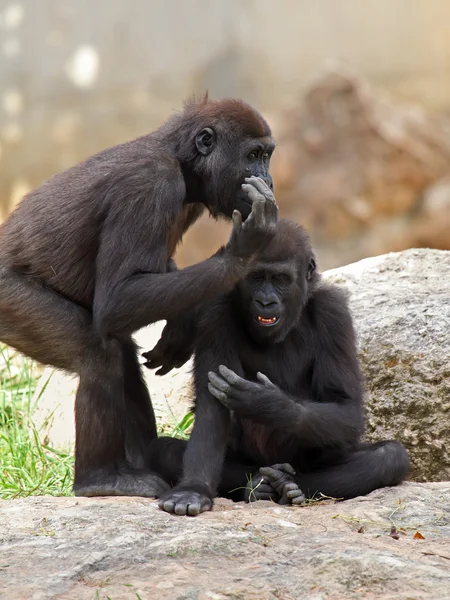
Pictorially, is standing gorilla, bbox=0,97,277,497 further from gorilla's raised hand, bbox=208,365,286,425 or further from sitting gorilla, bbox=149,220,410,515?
gorilla's raised hand, bbox=208,365,286,425

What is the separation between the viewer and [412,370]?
17.5 ft

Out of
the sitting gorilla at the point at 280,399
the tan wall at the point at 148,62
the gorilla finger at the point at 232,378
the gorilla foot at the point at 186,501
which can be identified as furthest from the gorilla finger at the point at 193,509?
the tan wall at the point at 148,62

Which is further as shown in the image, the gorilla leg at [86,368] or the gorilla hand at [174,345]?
the gorilla hand at [174,345]

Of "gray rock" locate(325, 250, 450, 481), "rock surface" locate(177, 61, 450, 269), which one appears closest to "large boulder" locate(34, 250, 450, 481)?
"gray rock" locate(325, 250, 450, 481)

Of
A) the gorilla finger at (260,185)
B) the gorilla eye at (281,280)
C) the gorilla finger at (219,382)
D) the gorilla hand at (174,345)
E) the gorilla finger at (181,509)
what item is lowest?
the gorilla finger at (181,509)

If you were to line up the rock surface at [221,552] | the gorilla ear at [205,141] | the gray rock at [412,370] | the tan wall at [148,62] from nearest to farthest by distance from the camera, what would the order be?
1. the rock surface at [221,552]
2. the gorilla ear at [205,141]
3. the gray rock at [412,370]
4. the tan wall at [148,62]

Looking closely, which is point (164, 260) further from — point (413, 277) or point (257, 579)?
point (413, 277)

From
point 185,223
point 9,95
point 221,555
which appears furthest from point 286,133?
point 221,555

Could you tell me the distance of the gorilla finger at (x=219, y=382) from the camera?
4.12 meters

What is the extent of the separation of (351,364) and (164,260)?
0.94m

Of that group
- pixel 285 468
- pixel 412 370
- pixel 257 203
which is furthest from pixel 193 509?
pixel 412 370

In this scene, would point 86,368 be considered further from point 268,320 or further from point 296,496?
point 296,496

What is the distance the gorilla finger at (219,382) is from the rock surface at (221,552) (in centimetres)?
49

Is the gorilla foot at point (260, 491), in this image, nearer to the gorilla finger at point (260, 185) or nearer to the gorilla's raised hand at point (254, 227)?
the gorilla's raised hand at point (254, 227)
